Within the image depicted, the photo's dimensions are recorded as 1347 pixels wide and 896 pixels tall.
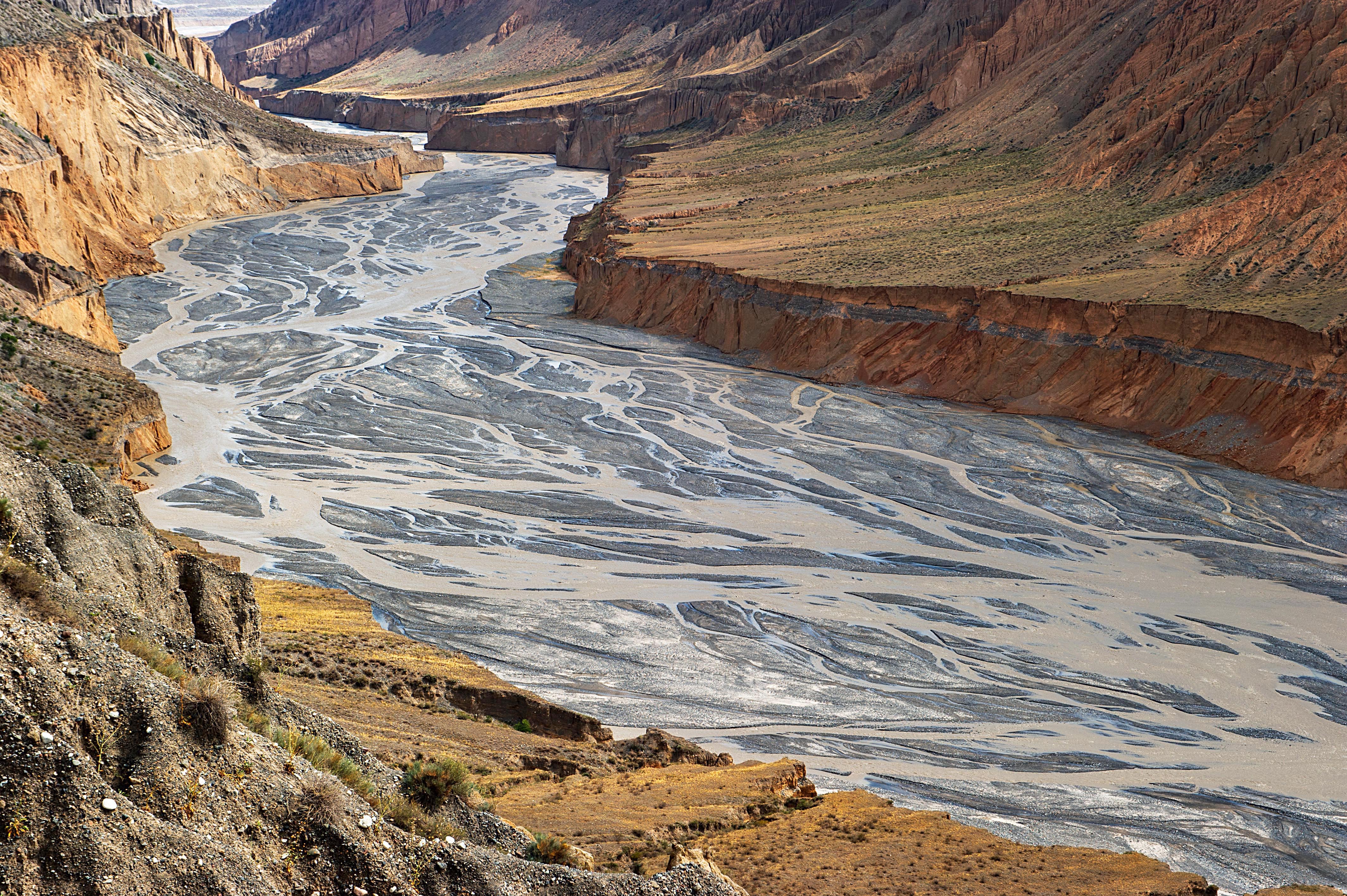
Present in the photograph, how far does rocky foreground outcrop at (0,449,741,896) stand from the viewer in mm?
7207

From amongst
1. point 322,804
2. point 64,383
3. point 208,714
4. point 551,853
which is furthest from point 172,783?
point 64,383

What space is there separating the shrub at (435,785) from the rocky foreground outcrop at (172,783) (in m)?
0.13

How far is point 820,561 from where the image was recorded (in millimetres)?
32781

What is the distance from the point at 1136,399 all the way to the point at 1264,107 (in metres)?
23.9

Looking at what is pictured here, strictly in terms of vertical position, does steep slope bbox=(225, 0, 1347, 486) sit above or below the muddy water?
above

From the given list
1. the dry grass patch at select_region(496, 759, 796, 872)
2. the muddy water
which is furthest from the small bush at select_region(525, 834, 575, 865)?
the muddy water

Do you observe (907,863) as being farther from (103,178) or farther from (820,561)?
(103,178)

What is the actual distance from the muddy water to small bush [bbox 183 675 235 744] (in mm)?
14118

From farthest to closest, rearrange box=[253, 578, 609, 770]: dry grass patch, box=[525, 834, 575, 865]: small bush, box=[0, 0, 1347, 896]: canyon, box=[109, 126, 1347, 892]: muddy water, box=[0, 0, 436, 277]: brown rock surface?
box=[0, 0, 436, 277]: brown rock surface < box=[109, 126, 1347, 892]: muddy water < box=[253, 578, 609, 770]: dry grass patch < box=[0, 0, 1347, 896]: canyon < box=[525, 834, 575, 865]: small bush

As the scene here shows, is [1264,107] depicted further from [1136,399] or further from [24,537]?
[24,537]

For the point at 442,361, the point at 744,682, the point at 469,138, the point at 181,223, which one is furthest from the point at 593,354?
the point at 469,138

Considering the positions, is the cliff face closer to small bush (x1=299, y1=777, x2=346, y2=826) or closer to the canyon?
the canyon

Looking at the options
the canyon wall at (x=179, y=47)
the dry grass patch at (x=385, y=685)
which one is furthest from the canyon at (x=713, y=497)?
the canyon wall at (x=179, y=47)

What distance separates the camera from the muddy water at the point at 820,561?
22297 mm
